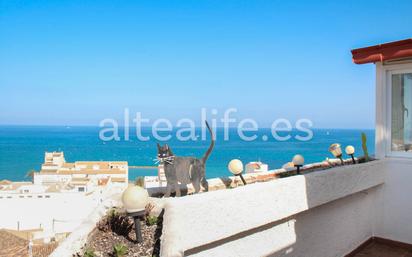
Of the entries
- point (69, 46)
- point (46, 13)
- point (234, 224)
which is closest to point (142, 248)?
point (234, 224)

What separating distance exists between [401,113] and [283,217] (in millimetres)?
2377

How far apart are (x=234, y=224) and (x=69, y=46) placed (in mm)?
74439

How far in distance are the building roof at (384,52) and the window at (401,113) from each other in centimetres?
37

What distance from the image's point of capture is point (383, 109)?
13.4 feet

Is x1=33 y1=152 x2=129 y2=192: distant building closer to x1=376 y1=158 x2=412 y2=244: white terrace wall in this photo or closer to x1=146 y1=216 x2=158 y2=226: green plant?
x1=376 y1=158 x2=412 y2=244: white terrace wall

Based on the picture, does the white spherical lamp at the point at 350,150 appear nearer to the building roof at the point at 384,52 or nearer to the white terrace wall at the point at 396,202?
the white terrace wall at the point at 396,202

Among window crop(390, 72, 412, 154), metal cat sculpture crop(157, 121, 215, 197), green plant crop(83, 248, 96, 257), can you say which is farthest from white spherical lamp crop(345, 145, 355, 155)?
green plant crop(83, 248, 96, 257)

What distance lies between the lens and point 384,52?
149 inches

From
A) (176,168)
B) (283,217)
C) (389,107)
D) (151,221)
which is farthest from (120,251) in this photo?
(389,107)

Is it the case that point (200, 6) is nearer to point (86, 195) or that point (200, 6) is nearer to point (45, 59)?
point (86, 195)

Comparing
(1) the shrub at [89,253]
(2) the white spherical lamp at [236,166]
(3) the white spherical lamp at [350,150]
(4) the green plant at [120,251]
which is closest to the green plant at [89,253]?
(1) the shrub at [89,253]

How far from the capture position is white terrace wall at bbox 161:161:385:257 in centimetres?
204

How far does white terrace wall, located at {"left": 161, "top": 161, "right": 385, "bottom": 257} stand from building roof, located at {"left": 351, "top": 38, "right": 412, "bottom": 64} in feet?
3.96

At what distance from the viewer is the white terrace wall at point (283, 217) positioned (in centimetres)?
204
